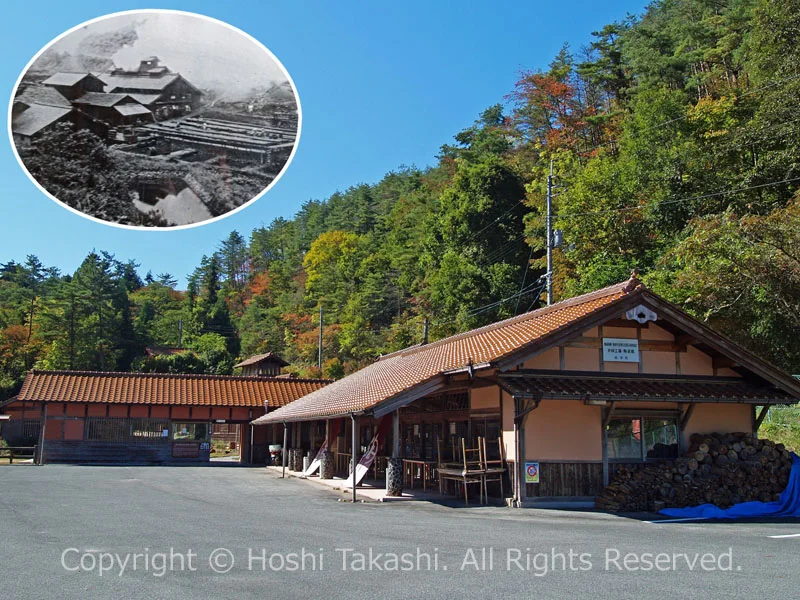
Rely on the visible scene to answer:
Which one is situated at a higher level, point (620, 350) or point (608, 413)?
point (620, 350)

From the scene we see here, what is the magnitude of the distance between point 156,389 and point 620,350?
24.4m

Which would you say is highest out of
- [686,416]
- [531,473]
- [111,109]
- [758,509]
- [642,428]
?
[111,109]

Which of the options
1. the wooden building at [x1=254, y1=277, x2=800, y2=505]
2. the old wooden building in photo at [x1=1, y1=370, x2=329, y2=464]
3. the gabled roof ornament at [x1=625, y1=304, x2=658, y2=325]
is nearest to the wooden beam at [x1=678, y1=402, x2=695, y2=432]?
the wooden building at [x1=254, y1=277, x2=800, y2=505]

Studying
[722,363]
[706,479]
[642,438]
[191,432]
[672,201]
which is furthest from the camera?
[191,432]

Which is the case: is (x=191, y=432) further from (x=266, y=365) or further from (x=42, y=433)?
(x=266, y=365)

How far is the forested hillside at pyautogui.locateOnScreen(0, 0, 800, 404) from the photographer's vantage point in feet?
79.4

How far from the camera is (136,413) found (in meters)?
32.6

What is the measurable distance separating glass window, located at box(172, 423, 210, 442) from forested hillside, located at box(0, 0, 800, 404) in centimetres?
1430

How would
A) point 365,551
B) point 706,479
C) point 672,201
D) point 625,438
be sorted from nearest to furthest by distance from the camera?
point 365,551 → point 706,479 → point 625,438 → point 672,201

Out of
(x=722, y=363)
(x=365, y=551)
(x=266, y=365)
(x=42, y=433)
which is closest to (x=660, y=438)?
(x=722, y=363)

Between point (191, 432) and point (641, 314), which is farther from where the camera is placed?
point (191, 432)

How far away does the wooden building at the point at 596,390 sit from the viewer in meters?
14.9

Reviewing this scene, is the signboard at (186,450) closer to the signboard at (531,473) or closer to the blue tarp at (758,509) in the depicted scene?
the signboard at (531,473)

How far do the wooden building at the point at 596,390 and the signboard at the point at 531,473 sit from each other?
0.02 metres
